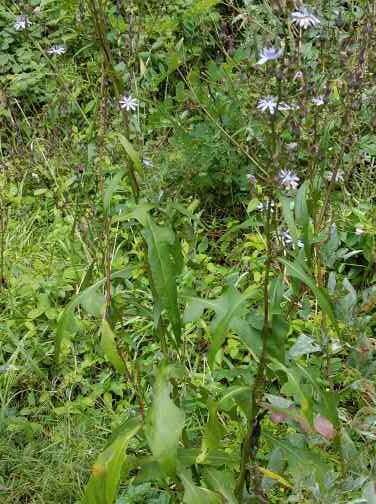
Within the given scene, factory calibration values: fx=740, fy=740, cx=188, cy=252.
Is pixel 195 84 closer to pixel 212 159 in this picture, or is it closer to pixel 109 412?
pixel 212 159

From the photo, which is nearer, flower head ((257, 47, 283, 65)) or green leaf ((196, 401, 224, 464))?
flower head ((257, 47, 283, 65))

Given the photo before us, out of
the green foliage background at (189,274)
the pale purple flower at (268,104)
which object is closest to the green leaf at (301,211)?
the green foliage background at (189,274)

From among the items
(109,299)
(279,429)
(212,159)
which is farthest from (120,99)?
(212,159)

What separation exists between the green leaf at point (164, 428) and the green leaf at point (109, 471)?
0.08 meters

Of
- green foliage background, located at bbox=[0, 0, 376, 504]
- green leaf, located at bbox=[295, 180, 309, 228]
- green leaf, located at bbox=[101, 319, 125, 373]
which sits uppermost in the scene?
green leaf, located at bbox=[295, 180, 309, 228]

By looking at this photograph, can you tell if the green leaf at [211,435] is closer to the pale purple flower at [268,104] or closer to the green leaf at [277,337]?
the green leaf at [277,337]

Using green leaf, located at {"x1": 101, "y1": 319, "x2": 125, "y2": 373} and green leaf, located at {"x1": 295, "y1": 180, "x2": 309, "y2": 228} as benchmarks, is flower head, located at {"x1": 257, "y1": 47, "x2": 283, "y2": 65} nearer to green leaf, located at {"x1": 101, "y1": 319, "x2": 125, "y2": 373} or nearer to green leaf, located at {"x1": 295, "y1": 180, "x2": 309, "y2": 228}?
green leaf, located at {"x1": 295, "y1": 180, "x2": 309, "y2": 228}

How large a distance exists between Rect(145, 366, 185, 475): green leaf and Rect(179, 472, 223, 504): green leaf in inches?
5.7

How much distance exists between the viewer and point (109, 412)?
2.43m

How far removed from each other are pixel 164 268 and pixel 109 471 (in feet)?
1.32

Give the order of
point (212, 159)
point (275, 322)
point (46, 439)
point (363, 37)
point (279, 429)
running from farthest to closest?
point (212, 159) < point (46, 439) < point (279, 429) < point (363, 37) < point (275, 322)

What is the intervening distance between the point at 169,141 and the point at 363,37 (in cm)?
142

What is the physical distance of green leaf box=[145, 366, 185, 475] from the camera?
1346mm

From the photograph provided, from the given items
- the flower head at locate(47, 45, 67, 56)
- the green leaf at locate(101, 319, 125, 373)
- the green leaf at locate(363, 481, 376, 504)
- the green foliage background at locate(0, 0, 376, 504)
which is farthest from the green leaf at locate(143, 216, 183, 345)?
the flower head at locate(47, 45, 67, 56)
